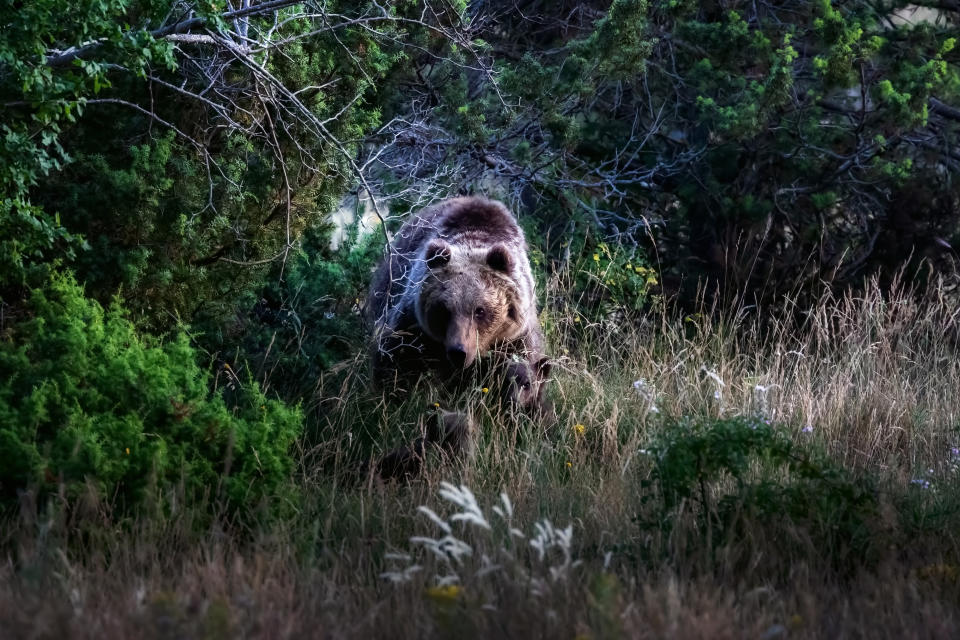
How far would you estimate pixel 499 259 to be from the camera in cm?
750

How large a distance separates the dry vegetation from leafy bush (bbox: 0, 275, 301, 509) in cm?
19

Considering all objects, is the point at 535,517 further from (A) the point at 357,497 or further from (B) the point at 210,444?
(B) the point at 210,444

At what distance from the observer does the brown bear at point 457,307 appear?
7273 mm

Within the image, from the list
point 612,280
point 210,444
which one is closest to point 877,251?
point 612,280

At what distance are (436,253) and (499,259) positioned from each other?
46cm

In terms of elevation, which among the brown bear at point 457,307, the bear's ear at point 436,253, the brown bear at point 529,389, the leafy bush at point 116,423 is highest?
the bear's ear at point 436,253

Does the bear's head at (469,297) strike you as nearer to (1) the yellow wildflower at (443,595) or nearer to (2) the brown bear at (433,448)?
(2) the brown bear at (433,448)

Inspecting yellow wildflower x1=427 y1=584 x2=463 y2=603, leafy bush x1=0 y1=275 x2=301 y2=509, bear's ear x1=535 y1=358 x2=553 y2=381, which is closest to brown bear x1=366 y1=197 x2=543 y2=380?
bear's ear x1=535 y1=358 x2=553 y2=381

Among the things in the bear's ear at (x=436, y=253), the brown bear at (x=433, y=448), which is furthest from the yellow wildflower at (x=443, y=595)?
the bear's ear at (x=436, y=253)

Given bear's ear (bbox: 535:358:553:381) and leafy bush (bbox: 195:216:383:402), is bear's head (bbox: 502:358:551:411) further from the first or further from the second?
leafy bush (bbox: 195:216:383:402)

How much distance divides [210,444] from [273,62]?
9.76 feet

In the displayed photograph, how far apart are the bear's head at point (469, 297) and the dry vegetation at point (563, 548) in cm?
62

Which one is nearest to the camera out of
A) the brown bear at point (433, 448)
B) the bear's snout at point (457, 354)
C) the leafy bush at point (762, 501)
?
the leafy bush at point (762, 501)

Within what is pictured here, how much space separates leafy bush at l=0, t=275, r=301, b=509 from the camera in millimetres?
4434
